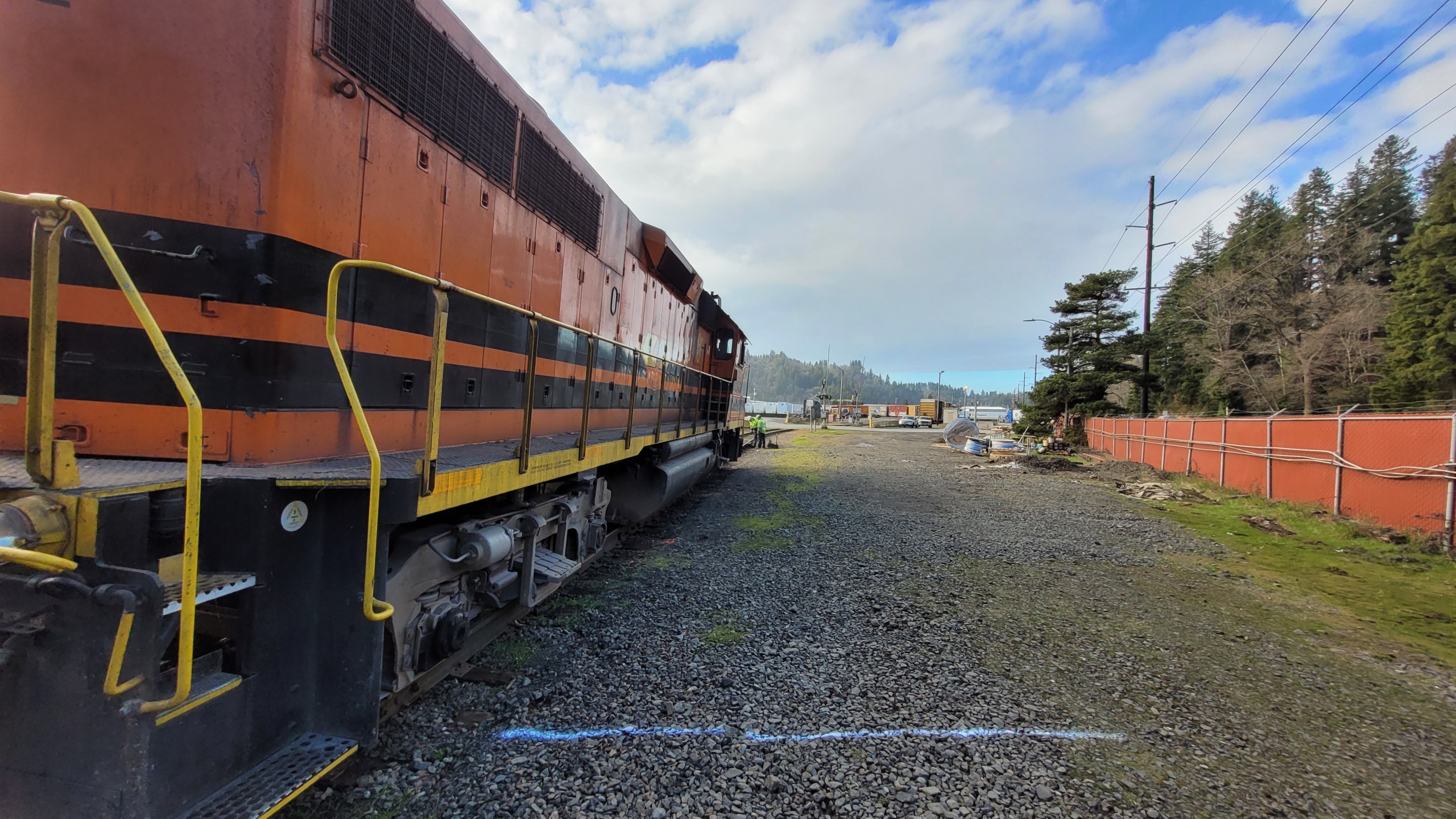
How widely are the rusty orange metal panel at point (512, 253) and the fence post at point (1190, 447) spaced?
16.0 meters

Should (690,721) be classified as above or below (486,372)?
below

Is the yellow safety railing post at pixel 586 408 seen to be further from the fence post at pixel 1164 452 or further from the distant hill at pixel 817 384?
the distant hill at pixel 817 384

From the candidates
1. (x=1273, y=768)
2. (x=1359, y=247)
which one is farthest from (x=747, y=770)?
(x=1359, y=247)

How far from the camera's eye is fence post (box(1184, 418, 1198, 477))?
14.0 metres

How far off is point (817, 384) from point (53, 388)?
142m

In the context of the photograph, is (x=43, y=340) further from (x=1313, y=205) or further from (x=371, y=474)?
(x=1313, y=205)

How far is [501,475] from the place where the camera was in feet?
9.89

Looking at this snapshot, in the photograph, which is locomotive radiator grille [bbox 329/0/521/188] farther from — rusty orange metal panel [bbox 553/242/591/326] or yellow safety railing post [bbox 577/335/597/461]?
yellow safety railing post [bbox 577/335/597/461]

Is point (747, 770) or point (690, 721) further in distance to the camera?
point (690, 721)

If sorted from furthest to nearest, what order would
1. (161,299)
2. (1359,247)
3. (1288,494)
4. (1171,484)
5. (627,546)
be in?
(1359,247) → (1171,484) → (1288,494) → (627,546) → (161,299)

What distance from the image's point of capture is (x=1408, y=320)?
22062 mm

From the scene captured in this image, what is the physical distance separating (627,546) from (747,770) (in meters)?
4.01

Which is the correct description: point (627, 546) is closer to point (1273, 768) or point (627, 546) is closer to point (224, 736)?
point (224, 736)

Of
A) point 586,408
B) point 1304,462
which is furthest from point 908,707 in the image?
point 1304,462
